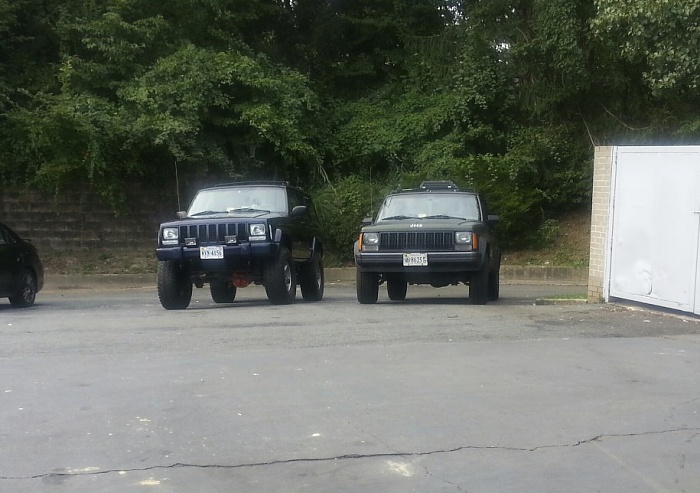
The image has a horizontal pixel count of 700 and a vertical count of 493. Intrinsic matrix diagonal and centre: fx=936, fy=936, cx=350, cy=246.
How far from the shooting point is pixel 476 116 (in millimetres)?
22703

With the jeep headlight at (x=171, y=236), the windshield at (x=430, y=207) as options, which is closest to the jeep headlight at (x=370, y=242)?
the windshield at (x=430, y=207)

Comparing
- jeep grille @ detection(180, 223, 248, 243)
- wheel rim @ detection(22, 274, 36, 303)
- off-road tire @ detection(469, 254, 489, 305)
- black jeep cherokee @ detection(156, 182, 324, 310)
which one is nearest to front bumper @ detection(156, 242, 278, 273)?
black jeep cherokee @ detection(156, 182, 324, 310)

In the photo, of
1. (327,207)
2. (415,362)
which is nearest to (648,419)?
(415,362)

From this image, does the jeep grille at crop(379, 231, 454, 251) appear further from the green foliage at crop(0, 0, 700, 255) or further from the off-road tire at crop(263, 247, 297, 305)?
the green foliage at crop(0, 0, 700, 255)

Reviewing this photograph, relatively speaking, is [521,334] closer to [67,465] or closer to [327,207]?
[67,465]

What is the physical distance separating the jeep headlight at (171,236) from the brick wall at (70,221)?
9.25 m

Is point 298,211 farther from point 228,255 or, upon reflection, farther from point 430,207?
point 430,207

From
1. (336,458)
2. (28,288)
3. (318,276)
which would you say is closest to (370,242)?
(318,276)

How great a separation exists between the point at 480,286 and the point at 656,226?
2.75 metres

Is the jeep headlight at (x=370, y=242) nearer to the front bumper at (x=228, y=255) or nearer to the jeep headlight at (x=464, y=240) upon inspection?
the jeep headlight at (x=464, y=240)

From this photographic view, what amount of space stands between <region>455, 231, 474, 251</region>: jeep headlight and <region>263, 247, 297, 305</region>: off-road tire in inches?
96.5

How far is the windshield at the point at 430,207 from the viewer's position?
13828mm

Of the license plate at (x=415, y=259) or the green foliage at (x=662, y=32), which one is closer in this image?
the license plate at (x=415, y=259)

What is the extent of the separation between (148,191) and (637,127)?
38.1 feet
